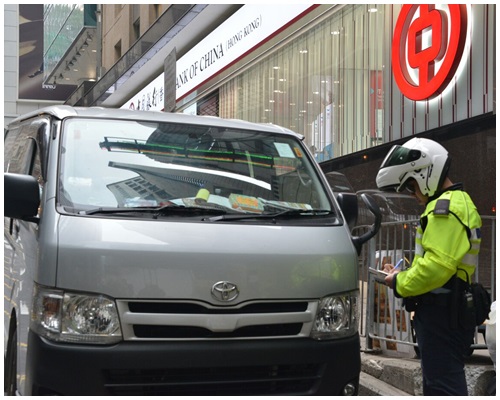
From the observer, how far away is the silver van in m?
4.30

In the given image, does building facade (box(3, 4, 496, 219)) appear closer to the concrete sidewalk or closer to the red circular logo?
the red circular logo

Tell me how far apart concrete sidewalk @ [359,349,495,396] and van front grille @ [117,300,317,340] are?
6.57 ft

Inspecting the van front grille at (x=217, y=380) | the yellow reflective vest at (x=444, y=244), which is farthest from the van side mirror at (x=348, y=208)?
the van front grille at (x=217, y=380)

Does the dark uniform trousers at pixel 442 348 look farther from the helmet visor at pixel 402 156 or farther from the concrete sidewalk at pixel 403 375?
the concrete sidewalk at pixel 403 375

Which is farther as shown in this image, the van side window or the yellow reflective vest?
the van side window

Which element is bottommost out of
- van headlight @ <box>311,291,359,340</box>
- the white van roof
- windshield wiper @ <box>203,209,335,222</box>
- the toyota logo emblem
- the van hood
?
van headlight @ <box>311,291,359,340</box>

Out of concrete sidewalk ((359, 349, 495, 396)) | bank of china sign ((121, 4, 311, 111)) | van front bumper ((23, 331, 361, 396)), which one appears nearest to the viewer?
van front bumper ((23, 331, 361, 396))

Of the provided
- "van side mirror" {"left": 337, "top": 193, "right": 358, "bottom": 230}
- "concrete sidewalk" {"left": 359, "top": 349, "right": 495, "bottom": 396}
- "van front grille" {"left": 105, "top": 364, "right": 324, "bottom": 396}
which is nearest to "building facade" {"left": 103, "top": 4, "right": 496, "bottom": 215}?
"concrete sidewalk" {"left": 359, "top": 349, "right": 495, "bottom": 396}

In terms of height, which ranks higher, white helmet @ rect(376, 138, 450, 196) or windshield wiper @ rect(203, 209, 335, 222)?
white helmet @ rect(376, 138, 450, 196)

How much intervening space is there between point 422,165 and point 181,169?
1.49m

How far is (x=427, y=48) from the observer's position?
11.3 m

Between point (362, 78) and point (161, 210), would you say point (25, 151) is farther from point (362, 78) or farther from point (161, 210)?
point (362, 78)

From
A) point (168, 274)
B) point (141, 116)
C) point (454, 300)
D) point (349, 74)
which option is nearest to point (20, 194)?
point (168, 274)

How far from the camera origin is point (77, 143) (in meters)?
5.15
